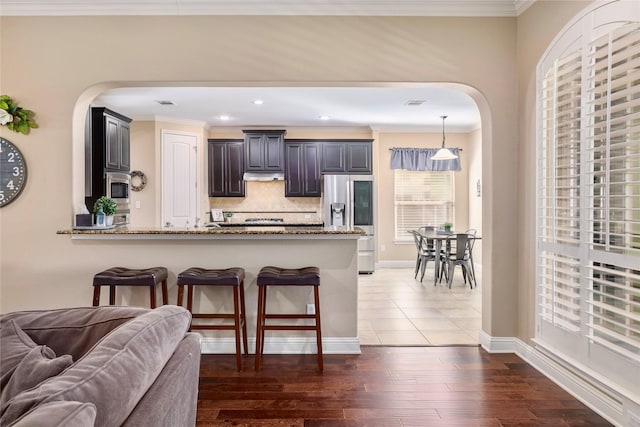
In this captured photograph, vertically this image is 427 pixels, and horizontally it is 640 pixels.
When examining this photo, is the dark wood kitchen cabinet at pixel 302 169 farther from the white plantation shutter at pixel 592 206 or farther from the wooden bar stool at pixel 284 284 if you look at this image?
the white plantation shutter at pixel 592 206

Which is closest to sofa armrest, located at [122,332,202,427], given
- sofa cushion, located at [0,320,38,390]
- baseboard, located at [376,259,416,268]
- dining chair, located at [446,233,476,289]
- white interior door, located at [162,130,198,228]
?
sofa cushion, located at [0,320,38,390]

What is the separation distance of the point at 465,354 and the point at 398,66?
2.47m

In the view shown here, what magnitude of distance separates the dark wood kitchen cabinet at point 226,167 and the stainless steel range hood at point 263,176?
0.17 metres

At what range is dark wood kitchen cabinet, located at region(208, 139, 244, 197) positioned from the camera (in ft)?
25.2

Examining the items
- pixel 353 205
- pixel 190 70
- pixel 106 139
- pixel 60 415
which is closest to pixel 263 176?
pixel 353 205

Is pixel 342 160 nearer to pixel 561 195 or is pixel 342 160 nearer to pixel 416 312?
pixel 416 312

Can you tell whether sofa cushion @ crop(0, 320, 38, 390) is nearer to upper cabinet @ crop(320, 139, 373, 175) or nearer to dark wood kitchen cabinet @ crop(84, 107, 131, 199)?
dark wood kitchen cabinet @ crop(84, 107, 131, 199)

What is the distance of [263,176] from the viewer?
7633 millimetres

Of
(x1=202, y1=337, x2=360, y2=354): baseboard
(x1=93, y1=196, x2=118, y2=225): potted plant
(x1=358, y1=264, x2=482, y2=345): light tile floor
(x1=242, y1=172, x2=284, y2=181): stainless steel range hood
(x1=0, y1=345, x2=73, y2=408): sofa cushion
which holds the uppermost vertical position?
(x1=242, y1=172, x2=284, y2=181): stainless steel range hood

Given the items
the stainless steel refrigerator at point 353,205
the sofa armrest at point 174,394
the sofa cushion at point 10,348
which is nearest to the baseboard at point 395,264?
the stainless steel refrigerator at point 353,205

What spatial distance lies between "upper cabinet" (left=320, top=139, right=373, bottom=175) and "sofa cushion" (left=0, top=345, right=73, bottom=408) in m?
6.65

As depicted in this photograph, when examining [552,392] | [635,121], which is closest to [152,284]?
[552,392]

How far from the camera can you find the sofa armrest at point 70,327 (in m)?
1.52

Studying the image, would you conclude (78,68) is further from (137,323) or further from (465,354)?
(465,354)
